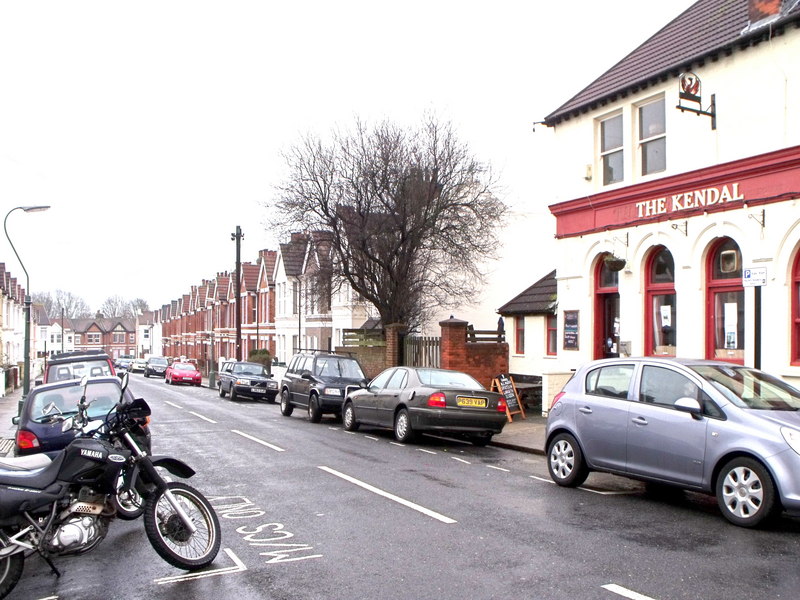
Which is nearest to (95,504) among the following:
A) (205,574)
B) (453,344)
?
(205,574)

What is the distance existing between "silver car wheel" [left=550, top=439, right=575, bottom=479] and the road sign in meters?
5.03

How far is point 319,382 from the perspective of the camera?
19781 millimetres

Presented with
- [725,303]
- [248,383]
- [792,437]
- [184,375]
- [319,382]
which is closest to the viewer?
[792,437]

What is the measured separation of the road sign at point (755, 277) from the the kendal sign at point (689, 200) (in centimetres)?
174

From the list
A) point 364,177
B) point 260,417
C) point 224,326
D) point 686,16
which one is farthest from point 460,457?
point 224,326

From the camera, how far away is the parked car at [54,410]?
1046 centimetres

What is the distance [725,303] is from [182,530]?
1178 centimetres

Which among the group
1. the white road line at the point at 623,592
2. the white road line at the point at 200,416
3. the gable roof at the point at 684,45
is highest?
the gable roof at the point at 684,45

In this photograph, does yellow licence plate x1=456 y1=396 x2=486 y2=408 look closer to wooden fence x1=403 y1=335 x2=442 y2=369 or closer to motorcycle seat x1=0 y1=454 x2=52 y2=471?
wooden fence x1=403 y1=335 x2=442 y2=369

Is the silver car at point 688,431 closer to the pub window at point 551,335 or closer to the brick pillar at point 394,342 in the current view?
the pub window at point 551,335

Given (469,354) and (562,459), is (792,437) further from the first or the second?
(469,354)

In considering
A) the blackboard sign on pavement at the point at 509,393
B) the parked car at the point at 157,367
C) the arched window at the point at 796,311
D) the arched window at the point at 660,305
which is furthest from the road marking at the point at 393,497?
the parked car at the point at 157,367

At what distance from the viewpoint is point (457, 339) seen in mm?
22172

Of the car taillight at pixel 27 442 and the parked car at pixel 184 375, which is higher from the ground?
the car taillight at pixel 27 442
